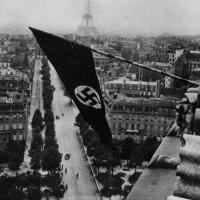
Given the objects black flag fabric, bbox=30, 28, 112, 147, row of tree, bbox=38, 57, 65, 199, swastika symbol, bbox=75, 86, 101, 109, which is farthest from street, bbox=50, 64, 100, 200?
swastika symbol, bbox=75, 86, 101, 109

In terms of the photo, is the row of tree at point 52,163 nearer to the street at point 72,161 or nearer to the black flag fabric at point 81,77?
the street at point 72,161

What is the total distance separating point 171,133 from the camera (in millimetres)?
8438

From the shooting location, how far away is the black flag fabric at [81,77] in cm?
947

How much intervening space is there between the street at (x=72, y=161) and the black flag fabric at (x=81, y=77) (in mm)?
32250

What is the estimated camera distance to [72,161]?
52906 mm

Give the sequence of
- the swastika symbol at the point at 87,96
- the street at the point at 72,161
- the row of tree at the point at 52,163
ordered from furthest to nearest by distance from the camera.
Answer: the street at the point at 72,161 < the row of tree at the point at 52,163 < the swastika symbol at the point at 87,96

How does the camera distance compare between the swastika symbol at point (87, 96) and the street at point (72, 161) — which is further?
the street at point (72, 161)

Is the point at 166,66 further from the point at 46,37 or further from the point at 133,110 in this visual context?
the point at 46,37

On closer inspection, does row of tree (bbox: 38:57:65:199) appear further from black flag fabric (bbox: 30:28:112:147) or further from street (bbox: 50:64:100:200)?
black flag fabric (bbox: 30:28:112:147)

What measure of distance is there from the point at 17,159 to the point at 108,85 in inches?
1664

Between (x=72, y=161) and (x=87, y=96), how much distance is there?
44295mm

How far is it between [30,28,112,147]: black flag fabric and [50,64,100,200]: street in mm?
32250

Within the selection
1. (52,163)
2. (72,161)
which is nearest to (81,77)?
(52,163)

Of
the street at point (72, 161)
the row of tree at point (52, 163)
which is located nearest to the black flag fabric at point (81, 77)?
the row of tree at point (52, 163)
